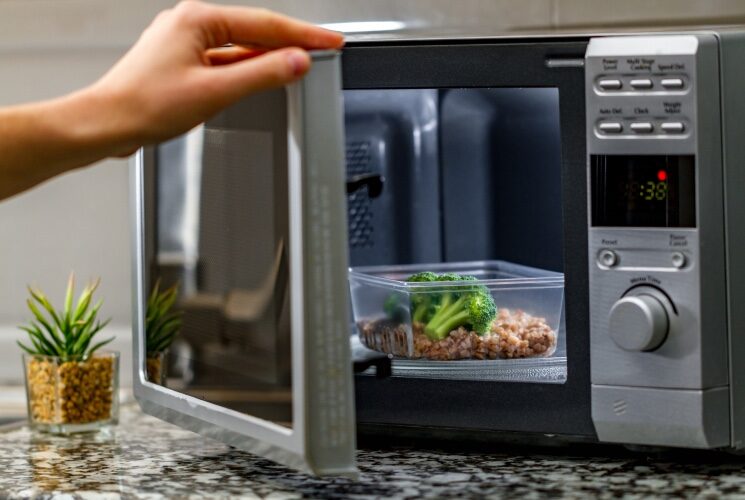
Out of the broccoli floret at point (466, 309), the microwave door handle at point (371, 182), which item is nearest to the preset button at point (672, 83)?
the broccoli floret at point (466, 309)

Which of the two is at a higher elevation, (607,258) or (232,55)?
(232,55)

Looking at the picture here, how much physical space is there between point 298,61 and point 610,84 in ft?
0.93

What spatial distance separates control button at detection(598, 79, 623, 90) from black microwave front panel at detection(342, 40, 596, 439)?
0.03m

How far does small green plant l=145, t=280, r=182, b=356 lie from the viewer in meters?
1.04

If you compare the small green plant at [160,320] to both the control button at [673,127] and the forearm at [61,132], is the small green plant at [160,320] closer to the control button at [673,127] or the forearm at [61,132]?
the forearm at [61,132]

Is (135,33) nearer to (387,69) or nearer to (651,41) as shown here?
(387,69)

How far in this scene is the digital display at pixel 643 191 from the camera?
2.89 feet

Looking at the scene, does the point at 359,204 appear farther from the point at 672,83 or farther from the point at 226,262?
the point at 672,83

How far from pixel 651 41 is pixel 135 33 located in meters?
0.73

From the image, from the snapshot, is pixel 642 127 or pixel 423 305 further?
pixel 423 305

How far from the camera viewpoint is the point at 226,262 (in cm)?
95

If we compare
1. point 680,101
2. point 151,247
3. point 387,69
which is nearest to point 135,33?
point 151,247

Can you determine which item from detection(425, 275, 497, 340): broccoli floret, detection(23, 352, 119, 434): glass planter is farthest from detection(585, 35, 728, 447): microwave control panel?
detection(23, 352, 119, 434): glass planter

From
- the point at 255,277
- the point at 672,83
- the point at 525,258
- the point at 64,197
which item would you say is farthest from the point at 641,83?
the point at 64,197
